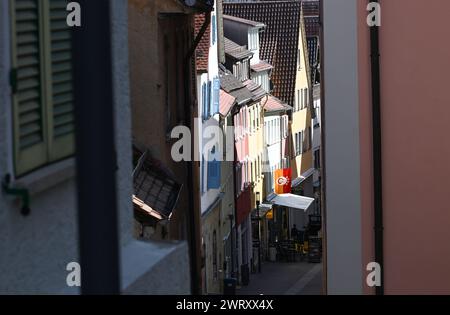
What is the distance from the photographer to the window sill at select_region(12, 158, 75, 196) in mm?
4477

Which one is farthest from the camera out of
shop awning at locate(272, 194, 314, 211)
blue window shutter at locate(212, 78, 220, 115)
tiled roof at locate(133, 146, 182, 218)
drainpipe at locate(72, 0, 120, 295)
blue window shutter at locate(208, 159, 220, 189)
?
shop awning at locate(272, 194, 314, 211)

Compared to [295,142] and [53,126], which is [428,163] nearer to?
[53,126]

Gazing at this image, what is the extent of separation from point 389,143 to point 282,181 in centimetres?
4082

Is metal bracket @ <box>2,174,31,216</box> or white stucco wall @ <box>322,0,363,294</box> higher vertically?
metal bracket @ <box>2,174,31,216</box>

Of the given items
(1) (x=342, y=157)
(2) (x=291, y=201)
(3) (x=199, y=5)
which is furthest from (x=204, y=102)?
(1) (x=342, y=157)

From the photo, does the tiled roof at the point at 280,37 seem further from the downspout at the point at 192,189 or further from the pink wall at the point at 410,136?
the pink wall at the point at 410,136

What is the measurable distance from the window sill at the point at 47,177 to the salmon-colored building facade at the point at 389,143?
293 inches

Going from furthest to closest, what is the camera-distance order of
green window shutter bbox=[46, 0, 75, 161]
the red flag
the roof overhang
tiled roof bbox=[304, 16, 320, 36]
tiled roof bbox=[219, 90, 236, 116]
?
tiled roof bbox=[304, 16, 320, 36]
the red flag
tiled roof bbox=[219, 90, 236, 116]
the roof overhang
green window shutter bbox=[46, 0, 75, 161]

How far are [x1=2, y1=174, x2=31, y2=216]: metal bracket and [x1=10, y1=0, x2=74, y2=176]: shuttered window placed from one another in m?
0.11

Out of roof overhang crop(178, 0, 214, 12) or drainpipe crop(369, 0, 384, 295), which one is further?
roof overhang crop(178, 0, 214, 12)

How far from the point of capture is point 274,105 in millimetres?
53938

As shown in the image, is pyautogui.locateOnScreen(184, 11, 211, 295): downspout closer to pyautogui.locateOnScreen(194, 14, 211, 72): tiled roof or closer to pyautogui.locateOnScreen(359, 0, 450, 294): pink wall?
pyautogui.locateOnScreen(359, 0, 450, 294): pink wall

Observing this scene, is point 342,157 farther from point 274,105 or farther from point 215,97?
point 274,105

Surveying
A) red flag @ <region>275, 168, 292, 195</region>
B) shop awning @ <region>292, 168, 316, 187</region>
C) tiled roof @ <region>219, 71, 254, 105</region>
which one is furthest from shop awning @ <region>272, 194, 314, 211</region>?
tiled roof @ <region>219, 71, 254, 105</region>
